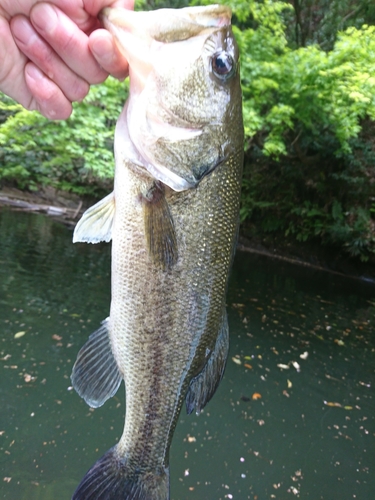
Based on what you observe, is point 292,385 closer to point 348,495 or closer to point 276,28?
point 348,495

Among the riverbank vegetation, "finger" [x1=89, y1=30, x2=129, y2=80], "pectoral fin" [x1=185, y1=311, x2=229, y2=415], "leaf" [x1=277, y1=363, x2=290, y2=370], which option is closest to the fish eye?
"finger" [x1=89, y1=30, x2=129, y2=80]

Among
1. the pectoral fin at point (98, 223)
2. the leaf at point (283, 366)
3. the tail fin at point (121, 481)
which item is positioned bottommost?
the leaf at point (283, 366)

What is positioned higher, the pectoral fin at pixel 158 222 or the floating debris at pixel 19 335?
the pectoral fin at pixel 158 222

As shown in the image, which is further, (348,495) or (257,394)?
(257,394)

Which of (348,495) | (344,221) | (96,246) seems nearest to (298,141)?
(344,221)

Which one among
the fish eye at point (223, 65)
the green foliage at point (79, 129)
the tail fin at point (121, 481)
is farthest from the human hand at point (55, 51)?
the green foliage at point (79, 129)

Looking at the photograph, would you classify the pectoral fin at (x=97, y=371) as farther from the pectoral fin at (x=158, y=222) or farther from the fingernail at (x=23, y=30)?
the fingernail at (x=23, y=30)
